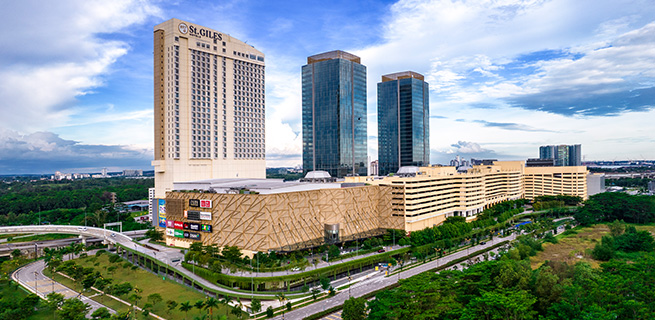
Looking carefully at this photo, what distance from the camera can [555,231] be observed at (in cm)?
12044

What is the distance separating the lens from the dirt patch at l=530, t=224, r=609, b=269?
7769 centimetres

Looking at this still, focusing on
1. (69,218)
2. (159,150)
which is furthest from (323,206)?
(69,218)

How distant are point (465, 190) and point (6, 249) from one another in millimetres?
155556

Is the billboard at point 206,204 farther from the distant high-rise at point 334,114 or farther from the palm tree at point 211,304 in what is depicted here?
the distant high-rise at point 334,114

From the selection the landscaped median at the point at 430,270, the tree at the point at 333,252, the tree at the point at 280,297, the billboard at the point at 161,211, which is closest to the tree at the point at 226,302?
the tree at the point at 280,297

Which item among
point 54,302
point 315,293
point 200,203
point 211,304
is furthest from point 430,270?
point 54,302

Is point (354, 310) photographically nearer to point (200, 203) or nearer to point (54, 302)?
point (54, 302)

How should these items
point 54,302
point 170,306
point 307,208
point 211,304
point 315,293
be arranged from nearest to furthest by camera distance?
point 211,304 → point 170,306 → point 54,302 → point 315,293 → point 307,208

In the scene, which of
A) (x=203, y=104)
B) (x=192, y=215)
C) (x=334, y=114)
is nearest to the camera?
(x=192, y=215)

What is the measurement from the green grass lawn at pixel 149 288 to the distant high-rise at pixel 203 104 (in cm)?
3435

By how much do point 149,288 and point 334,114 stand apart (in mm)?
115516

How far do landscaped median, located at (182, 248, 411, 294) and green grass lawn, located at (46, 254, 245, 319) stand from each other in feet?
16.9

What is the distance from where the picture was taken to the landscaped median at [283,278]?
7519 cm

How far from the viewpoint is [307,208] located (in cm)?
9762
